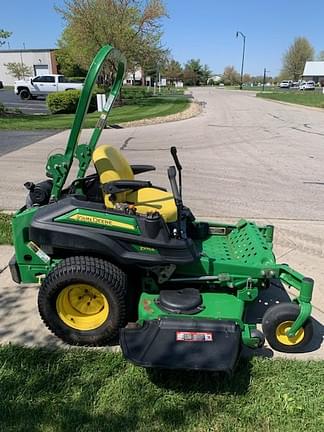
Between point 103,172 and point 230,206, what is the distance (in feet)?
11.0

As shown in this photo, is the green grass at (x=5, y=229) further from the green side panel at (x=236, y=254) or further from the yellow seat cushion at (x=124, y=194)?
the green side panel at (x=236, y=254)

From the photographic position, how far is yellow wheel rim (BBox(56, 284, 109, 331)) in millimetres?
2959

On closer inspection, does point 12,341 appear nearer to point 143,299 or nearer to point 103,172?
point 143,299

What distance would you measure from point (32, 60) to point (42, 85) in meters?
40.6

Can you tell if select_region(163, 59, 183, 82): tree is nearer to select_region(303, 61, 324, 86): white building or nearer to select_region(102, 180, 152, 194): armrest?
select_region(303, 61, 324, 86): white building

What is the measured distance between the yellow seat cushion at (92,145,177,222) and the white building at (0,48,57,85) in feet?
214

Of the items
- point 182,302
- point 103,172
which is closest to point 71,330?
point 182,302

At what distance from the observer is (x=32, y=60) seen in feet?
218

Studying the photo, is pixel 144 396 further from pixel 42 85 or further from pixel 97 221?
pixel 42 85

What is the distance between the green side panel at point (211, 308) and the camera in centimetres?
278

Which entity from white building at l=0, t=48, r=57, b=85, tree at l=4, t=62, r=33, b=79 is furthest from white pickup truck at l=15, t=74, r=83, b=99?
white building at l=0, t=48, r=57, b=85

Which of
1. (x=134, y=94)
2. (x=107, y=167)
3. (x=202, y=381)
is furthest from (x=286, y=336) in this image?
(x=134, y=94)

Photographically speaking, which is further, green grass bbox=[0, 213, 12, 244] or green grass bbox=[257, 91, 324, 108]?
green grass bbox=[257, 91, 324, 108]

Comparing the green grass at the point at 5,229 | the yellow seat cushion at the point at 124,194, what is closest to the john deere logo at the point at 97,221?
the yellow seat cushion at the point at 124,194
